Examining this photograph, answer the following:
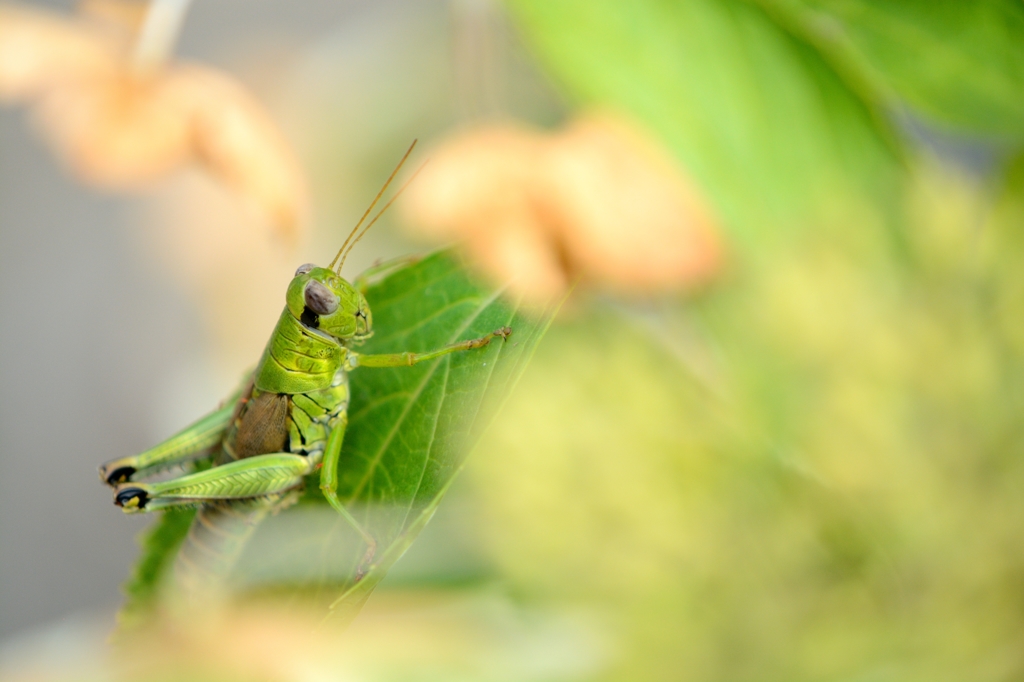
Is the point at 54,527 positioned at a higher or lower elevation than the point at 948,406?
higher

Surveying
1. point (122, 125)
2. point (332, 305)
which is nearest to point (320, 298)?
point (332, 305)

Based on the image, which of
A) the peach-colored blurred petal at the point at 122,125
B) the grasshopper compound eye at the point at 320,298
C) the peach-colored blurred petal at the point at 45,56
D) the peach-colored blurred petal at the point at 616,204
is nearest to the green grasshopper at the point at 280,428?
the grasshopper compound eye at the point at 320,298

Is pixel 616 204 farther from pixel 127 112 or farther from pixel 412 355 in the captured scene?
pixel 127 112

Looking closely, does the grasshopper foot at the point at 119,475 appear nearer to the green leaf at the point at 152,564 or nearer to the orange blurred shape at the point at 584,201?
the green leaf at the point at 152,564

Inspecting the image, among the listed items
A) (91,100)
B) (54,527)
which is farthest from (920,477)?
Answer: (54,527)

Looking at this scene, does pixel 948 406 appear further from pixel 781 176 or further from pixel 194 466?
pixel 194 466

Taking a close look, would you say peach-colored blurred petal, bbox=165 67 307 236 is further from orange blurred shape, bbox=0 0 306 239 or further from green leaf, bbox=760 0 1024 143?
green leaf, bbox=760 0 1024 143
